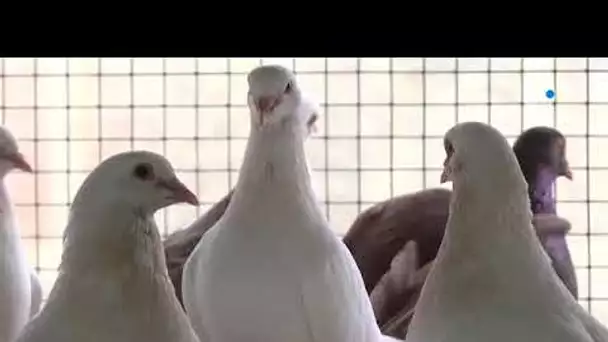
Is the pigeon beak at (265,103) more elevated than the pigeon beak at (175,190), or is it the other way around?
the pigeon beak at (265,103)

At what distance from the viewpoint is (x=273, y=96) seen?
4.50 ft

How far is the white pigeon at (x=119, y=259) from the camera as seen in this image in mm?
1223

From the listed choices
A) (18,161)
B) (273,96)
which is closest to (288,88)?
(273,96)

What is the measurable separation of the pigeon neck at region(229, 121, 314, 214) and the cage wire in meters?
0.47

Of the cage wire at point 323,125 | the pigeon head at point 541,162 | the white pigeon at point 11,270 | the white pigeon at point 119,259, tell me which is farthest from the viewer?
→ the cage wire at point 323,125

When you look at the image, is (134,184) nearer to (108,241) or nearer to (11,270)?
(108,241)

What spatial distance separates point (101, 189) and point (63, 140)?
76cm

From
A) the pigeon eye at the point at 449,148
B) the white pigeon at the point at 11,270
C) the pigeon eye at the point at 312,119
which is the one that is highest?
the pigeon eye at the point at 312,119

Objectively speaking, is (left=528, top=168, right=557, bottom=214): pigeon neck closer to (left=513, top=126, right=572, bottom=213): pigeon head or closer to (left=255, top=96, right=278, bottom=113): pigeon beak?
(left=513, top=126, right=572, bottom=213): pigeon head

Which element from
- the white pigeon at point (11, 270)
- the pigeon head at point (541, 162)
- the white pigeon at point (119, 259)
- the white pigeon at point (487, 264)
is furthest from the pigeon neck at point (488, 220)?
the white pigeon at point (11, 270)

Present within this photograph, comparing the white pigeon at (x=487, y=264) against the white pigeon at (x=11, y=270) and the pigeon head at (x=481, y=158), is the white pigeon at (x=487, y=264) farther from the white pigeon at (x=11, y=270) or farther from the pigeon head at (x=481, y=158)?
the white pigeon at (x=11, y=270)

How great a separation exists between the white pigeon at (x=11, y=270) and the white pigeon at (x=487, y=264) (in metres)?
0.50

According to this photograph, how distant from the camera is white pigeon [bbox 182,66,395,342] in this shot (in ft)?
4.50
